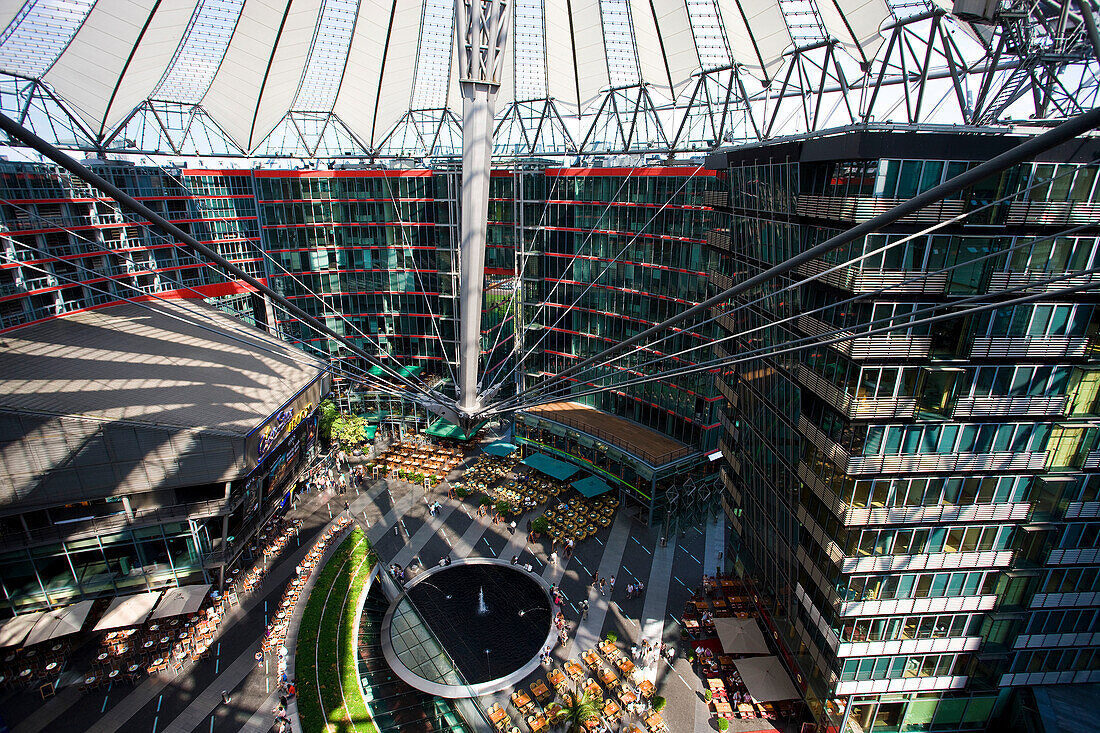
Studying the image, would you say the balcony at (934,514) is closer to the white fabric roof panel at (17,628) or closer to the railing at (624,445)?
the railing at (624,445)

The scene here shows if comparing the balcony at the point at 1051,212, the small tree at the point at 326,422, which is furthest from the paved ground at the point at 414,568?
the balcony at the point at 1051,212

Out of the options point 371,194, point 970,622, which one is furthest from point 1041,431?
point 371,194

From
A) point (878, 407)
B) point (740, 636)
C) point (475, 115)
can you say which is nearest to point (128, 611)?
point (475, 115)

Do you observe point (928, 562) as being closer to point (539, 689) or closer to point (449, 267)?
point (539, 689)

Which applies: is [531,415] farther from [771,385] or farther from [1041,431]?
[1041,431]

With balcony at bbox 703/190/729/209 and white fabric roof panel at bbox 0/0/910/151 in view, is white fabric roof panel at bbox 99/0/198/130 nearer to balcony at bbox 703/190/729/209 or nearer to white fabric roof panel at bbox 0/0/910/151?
white fabric roof panel at bbox 0/0/910/151

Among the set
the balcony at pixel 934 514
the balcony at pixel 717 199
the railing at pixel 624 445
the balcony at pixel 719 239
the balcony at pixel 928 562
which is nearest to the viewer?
the balcony at pixel 934 514
